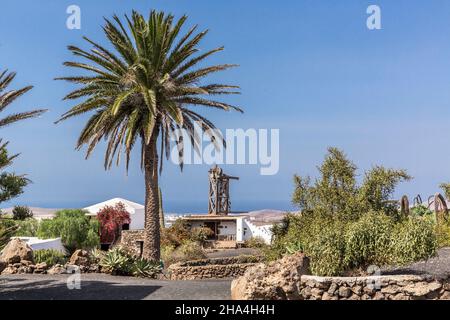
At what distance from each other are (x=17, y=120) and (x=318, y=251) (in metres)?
10.4

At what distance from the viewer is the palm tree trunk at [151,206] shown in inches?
992

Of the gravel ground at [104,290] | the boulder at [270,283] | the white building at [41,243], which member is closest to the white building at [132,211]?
the white building at [41,243]

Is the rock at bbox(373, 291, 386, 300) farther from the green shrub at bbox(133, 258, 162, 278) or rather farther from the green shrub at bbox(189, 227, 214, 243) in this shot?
the green shrub at bbox(189, 227, 214, 243)

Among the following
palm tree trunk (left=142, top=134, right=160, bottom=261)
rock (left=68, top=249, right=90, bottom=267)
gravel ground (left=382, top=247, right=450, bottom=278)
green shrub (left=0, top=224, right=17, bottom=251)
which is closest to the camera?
green shrub (left=0, top=224, right=17, bottom=251)

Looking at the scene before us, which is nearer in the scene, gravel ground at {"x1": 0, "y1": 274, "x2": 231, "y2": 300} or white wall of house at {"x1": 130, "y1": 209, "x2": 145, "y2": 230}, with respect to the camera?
gravel ground at {"x1": 0, "y1": 274, "x2": 231, "y2": 300}

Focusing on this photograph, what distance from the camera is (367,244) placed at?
1631cm

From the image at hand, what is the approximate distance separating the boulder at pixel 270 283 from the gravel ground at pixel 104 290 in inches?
31.7

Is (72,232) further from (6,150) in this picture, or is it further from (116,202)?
(6,150)

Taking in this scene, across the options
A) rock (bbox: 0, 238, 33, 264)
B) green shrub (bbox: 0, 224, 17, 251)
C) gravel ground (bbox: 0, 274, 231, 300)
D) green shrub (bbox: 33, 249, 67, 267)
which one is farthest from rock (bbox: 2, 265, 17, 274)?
green shrub (bbox: 0, 224, 17, 251)

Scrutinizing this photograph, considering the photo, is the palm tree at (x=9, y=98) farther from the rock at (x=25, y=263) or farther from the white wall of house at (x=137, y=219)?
the white wall of house at (x=137, y=219)

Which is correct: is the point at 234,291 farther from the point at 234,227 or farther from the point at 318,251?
the point at 234,227

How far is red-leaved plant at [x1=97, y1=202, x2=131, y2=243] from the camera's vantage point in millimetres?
45625

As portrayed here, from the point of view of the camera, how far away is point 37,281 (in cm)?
1866

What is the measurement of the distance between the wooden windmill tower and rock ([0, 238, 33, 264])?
27.9 meters
